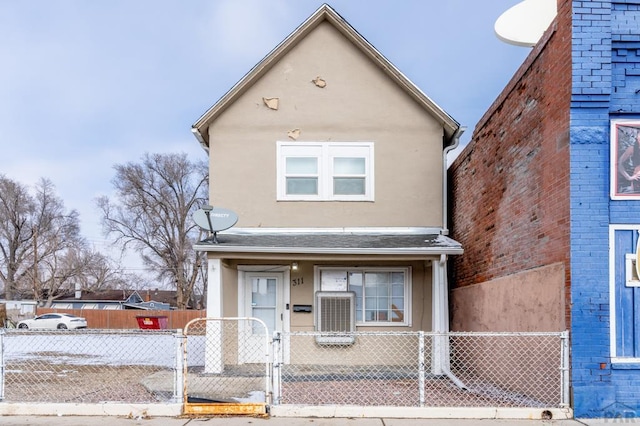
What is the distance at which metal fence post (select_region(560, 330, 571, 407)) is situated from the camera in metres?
6.29

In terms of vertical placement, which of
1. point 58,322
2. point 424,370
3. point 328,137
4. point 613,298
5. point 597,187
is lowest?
point 58,322

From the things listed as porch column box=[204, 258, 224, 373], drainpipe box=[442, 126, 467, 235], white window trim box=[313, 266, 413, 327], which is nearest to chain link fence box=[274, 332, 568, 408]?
white window trim box=[313, 266, 413, 327]

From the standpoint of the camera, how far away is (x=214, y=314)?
Result: 1002 cm

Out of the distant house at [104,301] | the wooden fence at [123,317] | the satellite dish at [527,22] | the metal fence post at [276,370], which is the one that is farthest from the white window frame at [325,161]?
the distant house at [104,301]

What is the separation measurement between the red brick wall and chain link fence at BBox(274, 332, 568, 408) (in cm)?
119

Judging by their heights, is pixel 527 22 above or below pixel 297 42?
below

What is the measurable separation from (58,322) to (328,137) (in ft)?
96.9

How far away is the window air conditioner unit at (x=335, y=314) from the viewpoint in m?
10.8

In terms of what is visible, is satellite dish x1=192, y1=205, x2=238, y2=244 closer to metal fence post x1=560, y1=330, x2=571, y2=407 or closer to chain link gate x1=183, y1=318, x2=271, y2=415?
chain link gate x1=183, y1=318, x2=271, y2=415

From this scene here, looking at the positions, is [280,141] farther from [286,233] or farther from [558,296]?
[558,296]

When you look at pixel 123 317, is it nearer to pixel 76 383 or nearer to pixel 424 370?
pixel 76 383

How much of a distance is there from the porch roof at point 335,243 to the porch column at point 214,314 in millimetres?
460

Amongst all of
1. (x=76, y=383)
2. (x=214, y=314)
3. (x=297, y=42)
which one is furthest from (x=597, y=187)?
(x=76, y=383)

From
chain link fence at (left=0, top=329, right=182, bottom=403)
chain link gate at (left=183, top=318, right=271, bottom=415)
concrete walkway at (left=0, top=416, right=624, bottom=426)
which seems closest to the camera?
concrete walkway at (left=0, top=416, right=624, bottom=426)
